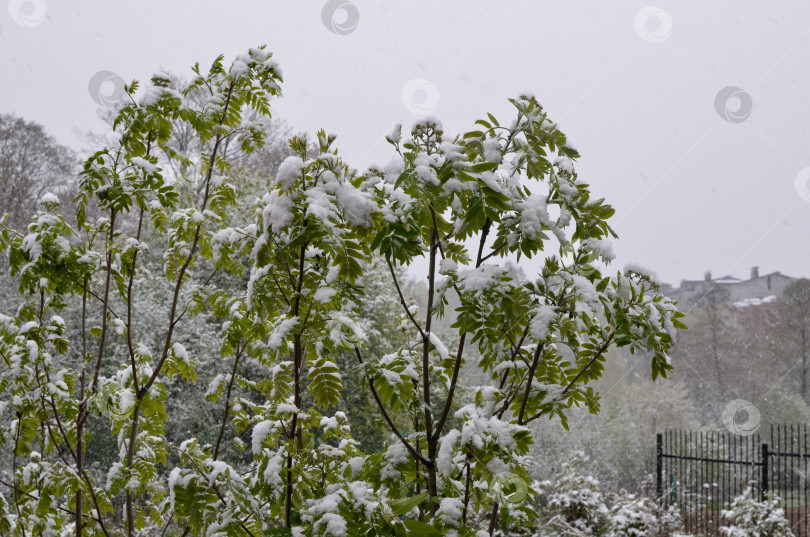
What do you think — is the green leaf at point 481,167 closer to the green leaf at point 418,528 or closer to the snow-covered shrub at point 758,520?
the green leaf at point 418,528

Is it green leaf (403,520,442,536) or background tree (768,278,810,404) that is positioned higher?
background tree (768,278,810,404)

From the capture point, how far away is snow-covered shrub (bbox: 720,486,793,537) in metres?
7.61

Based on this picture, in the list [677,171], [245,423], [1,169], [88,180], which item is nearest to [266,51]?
[88,180]

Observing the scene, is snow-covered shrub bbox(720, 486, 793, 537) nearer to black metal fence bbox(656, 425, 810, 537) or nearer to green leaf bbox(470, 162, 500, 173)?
black metal fence bbox(656, 425, 810, 537)

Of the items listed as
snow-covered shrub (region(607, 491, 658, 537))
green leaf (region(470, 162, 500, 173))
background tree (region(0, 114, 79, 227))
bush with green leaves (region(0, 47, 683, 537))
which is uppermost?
background tree (region(0, 114, 79, 227))

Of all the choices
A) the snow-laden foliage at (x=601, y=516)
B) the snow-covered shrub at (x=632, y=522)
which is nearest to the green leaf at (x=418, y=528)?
the snow-laden foliage at (x=601, y=516)

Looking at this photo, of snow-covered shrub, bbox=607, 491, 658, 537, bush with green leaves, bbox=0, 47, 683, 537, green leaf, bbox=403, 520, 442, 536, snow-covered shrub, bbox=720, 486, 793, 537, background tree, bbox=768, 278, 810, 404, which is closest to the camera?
green leaf, bbox=403, 520, 442, 536

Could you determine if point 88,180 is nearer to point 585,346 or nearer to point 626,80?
point 585,346

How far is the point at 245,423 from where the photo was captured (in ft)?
10.6

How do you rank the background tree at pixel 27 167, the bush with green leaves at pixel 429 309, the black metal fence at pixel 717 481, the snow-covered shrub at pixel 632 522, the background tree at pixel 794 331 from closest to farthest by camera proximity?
1. the bush with green leaves at pixel 429 309
2. the snow-covered shrub at pixel 632 522
3. the black metal fence at pixel 717 481
4. the background tree at pixel 27 167
5. the background tree at pixel 794 331

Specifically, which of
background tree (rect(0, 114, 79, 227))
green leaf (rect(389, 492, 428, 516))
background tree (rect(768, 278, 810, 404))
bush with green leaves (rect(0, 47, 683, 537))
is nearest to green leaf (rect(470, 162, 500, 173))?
bush with green leaves (rect(0, 47, 683, 537))

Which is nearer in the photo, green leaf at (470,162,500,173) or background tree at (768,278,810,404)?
green leaf at (470,162,500,173)

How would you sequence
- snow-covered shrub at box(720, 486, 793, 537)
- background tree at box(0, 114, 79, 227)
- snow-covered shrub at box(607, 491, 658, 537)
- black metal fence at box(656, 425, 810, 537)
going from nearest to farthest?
snow-covered shrub at box(607, 491, 658, 537), snow-covered shrub at box(720, 486, 793, 537), black metal fence at box(656, 425, 810, 537), background tree at box(0, 114, 79, 227)

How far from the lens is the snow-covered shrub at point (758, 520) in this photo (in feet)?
25.0
